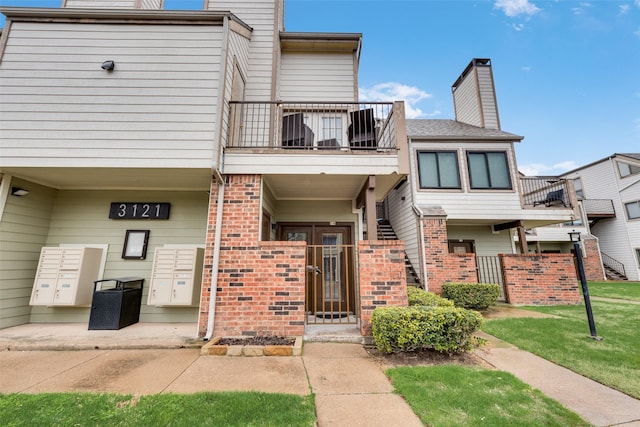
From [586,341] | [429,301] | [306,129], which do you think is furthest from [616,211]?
[306,129]

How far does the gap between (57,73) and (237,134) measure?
315 centimetres

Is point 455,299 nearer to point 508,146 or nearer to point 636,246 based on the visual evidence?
point 508,146

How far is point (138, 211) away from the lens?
5.29 metres

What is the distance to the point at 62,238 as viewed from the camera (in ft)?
17.1

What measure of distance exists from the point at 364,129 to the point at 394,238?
637cm

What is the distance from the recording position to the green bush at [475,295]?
6676mm

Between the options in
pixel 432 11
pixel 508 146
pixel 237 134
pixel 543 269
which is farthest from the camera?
pixel 432 11

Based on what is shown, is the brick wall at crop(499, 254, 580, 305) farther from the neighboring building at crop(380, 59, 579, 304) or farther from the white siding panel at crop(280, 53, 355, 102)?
the white siding panel at crop(280, 53, 355, 102)

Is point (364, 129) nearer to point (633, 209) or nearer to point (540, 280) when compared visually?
point (540, 280)

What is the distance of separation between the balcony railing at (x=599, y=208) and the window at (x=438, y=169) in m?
13.1

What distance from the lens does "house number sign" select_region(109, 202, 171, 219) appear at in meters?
5.27

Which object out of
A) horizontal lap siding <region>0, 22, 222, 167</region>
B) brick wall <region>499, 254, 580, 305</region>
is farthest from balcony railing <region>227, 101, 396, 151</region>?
brick wall <region>499, 254, 580, 305</region>

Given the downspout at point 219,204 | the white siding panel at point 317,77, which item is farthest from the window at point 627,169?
the downspout at point 219,204

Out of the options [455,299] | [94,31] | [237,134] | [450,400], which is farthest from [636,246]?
[94,31]
